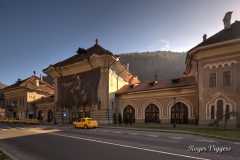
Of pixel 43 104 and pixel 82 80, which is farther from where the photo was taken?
pixel 43 104

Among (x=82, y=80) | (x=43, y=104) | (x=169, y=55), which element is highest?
(x=169, y=55)

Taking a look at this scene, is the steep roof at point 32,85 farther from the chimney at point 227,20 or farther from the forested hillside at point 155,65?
the forested hillside at point 155,65

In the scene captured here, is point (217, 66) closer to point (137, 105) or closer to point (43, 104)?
point (137, 105)

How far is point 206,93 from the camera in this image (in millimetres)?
23469

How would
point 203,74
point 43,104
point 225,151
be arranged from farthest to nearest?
point 43,104
point 203,74
point 225,151

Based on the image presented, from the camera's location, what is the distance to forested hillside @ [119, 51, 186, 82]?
140212 millimetres

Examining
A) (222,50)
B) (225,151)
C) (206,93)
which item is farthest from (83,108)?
(225,151)

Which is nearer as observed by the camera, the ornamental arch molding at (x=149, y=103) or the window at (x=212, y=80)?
the window at (x=212, y=80)

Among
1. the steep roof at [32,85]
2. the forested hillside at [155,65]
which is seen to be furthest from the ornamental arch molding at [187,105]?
the forested hillside at [155,65]

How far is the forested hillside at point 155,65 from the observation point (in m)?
140

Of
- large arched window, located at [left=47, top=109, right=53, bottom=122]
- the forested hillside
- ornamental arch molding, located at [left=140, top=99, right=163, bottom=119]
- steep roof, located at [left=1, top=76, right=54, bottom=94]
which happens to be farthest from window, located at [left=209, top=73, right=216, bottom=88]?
the forested hillside

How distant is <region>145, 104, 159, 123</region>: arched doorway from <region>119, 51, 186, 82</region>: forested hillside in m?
107

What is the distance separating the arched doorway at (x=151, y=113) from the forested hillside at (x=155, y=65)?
10664cm

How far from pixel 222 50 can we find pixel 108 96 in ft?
59.8
